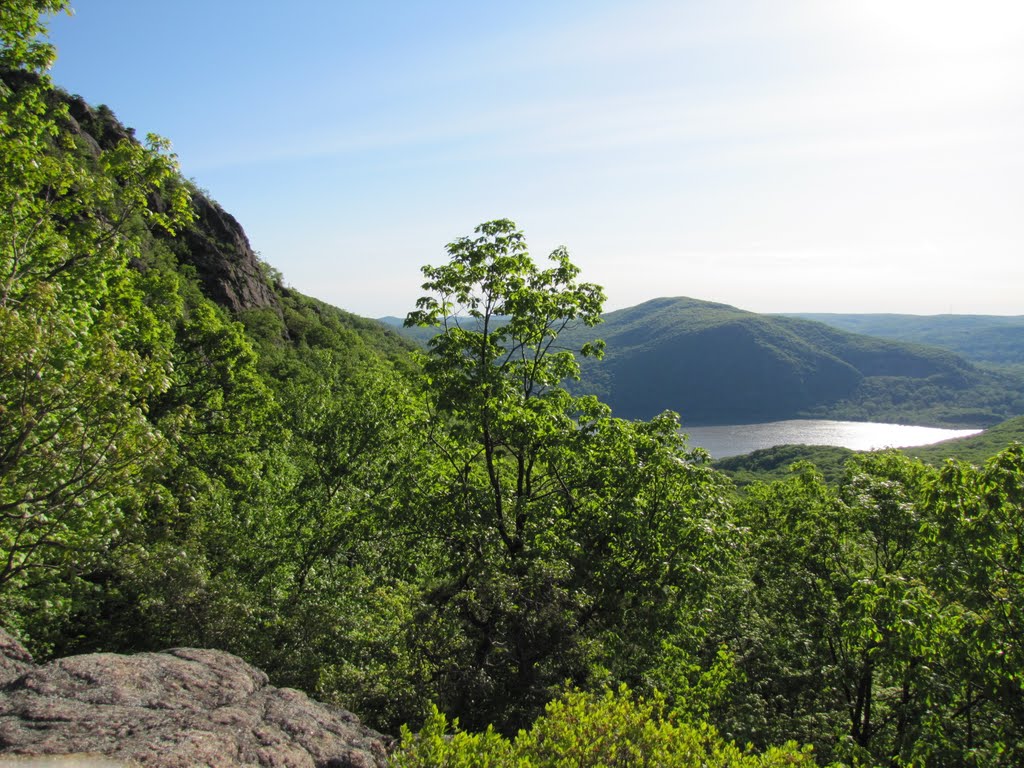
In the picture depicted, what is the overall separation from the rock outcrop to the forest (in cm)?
158

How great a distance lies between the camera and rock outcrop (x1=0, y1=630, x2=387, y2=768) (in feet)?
20.6

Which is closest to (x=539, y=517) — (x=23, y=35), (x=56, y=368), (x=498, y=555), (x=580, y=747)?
(x=498, y=555)

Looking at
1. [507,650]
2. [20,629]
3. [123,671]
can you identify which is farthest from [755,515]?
[20,629]

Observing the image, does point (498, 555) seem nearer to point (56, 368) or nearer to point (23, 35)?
point (56, 368)

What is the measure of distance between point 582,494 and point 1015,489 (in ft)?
30.6

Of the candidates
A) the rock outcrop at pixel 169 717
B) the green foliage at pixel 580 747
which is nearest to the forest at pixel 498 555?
the green foliage at pixel 580 747

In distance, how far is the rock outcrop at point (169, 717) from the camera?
247 inches

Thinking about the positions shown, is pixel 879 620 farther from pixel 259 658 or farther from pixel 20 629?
pixel 20 629

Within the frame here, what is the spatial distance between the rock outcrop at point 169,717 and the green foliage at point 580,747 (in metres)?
1.62

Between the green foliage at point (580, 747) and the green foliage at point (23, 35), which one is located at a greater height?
the green foliage at point (23, 35)

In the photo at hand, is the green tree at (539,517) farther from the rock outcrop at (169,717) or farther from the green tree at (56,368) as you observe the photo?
the green tree at (56,368)

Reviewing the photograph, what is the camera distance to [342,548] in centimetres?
1722

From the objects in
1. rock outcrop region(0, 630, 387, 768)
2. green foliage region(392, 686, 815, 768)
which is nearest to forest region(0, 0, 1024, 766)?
green foliage region(392, 686, 815, 768)

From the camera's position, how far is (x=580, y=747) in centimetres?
679
